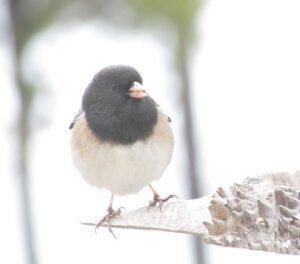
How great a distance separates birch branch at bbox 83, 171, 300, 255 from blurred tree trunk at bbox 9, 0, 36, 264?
11.0 ft

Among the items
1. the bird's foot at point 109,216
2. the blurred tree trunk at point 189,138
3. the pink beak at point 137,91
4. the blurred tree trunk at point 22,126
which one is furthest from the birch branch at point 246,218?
the blurred tree trunk at point 189,138

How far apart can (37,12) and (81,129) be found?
9.34 ft

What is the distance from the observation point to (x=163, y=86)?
203 inches

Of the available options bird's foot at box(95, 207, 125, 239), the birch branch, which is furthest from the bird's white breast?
the birch branch

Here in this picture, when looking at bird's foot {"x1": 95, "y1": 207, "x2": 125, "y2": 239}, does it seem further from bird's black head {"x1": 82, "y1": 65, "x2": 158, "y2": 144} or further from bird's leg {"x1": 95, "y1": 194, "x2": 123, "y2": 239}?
bird's black head {"x1": 82, "y1": 65, "x2": 158, "y2": 144}

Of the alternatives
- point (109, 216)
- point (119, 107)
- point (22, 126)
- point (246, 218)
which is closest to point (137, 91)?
point (119, 107)

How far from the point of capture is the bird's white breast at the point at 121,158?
2.21 metres

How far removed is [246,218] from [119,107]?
30.7 inches

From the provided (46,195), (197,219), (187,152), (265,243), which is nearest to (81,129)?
(197,219)

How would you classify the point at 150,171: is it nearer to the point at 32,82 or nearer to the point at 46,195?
the point at 32,82

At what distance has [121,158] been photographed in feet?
7.23

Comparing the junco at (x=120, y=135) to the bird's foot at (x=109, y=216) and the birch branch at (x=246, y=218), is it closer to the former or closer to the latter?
the bird's foot at (x=109, y=216)

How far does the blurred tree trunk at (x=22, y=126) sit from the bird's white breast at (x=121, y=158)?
8.53 feet

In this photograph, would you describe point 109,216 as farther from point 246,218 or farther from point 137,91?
point 246,218
